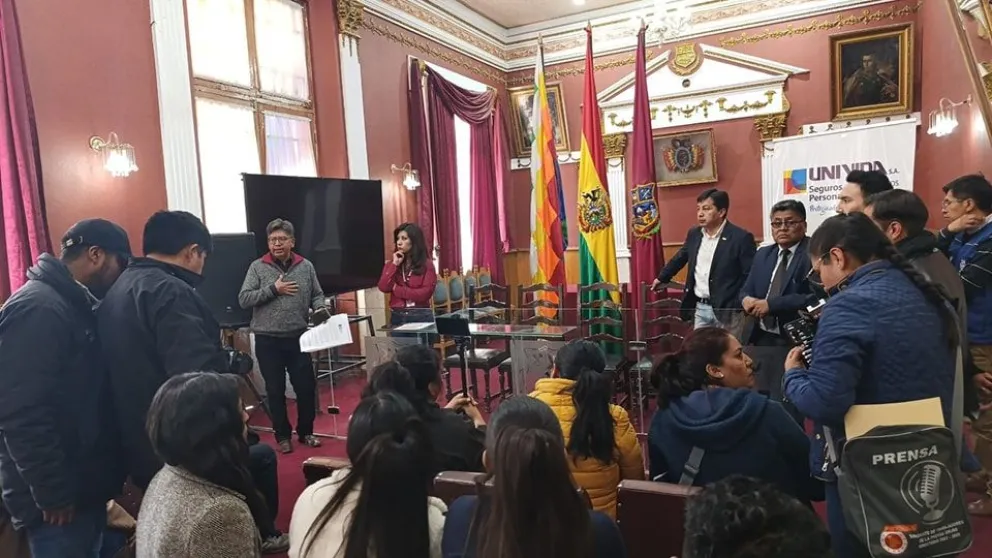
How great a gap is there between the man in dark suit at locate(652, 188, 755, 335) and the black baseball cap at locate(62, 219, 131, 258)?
9.14 feet

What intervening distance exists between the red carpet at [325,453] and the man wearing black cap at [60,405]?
0.93 m

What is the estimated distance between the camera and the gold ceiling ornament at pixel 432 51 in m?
6.01

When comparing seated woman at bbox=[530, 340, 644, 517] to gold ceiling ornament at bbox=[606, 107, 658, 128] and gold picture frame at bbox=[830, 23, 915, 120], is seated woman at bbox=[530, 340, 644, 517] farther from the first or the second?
gold picture frame at bbox=[830, 23, 915, 120]

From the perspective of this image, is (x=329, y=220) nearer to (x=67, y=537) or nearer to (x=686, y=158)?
(x=67, y=537)

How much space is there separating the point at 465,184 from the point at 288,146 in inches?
105

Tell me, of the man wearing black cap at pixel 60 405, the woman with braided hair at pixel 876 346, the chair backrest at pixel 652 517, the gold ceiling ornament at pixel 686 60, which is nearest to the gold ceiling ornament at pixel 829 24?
the gold ceiling ornament at pixel 686 60

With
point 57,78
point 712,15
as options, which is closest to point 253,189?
point 57,78

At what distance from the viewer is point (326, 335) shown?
335 centimetres

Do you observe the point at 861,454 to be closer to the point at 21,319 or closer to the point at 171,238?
the point at 171,238

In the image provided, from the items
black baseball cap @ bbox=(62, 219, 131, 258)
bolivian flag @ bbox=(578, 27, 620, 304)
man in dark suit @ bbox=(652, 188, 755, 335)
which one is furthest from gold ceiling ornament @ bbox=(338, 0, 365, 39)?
black baseball cap @ bbox=(62, 219, 131, 258)

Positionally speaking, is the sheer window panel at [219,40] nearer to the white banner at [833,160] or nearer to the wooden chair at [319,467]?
the wooden chair at [319,467]

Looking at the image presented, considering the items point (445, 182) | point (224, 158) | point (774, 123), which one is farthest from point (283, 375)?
point (774, 123)

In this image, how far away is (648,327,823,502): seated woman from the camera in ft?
4.95

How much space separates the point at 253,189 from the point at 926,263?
4029 mm
